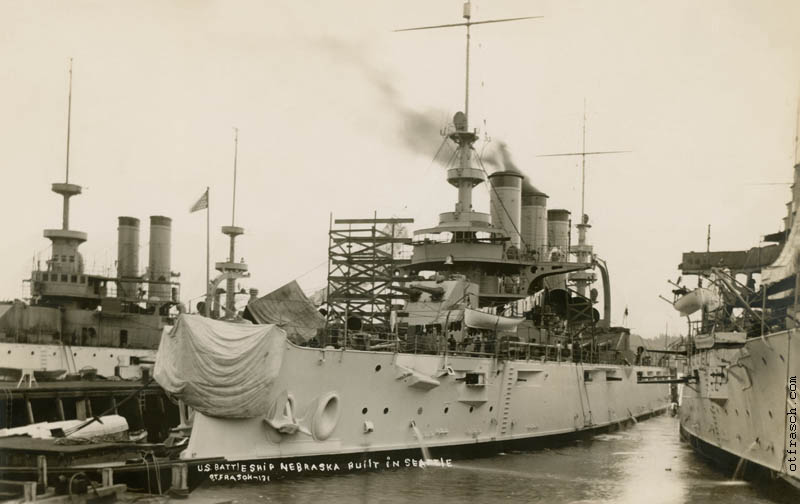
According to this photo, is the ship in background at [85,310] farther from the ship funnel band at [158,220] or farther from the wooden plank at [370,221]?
the wooden plank at [370,221]

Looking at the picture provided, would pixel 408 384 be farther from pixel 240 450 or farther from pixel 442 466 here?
pixel 240 450

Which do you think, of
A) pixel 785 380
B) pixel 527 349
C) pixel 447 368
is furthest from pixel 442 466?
pixel 785 380

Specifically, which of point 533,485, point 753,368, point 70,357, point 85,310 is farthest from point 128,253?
point 753,368

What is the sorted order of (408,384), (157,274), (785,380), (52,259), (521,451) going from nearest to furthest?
(785,380) → (408,384) → (521,451) → (52,259) → (157,274)

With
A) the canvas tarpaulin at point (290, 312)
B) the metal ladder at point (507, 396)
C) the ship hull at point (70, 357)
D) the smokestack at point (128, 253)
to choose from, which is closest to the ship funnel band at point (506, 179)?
the metal ladder at point (507, 396)

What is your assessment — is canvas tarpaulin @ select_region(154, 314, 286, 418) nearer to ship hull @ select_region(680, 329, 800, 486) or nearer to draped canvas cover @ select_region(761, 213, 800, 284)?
ship hull @ select_region(680, 329, 800, 486)
